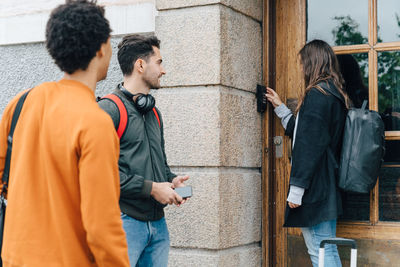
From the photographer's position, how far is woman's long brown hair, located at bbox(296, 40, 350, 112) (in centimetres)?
380

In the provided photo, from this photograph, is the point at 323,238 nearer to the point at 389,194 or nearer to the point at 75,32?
the point at 389,194

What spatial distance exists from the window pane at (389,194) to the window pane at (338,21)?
0.87 meters

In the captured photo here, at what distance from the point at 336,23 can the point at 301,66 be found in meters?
0.42

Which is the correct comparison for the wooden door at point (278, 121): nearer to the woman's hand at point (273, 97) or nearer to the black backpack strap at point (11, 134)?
the woman's hand at point (273, 97)

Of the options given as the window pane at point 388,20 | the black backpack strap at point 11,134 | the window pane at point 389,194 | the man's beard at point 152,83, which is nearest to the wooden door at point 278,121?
the window pane at point 388,20

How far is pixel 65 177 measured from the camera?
1.87 meters

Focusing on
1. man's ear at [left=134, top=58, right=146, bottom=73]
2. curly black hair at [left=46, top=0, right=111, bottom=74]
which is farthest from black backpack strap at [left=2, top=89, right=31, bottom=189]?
man's ear at [left=134, top=58, right=146, bottom=73]

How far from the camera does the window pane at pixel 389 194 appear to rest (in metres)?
3.87

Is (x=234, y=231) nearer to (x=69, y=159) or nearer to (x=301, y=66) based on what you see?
(x=301, y=66)

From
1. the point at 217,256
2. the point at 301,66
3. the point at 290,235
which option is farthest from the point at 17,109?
the point at 290,235

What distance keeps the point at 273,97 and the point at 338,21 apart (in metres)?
0.67

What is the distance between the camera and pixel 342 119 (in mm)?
3748

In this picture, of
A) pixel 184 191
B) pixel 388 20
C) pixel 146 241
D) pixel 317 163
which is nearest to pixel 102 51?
pixel 184 191

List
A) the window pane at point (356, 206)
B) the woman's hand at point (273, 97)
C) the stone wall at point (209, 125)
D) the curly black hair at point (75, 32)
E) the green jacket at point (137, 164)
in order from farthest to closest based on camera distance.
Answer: the woman's hand at point (273, 97)
the window pane at point (356, 206)
the stone wall at point (209, 125)
the green jacket at point (137, 164)
the curly black hair at point (75, 32)
